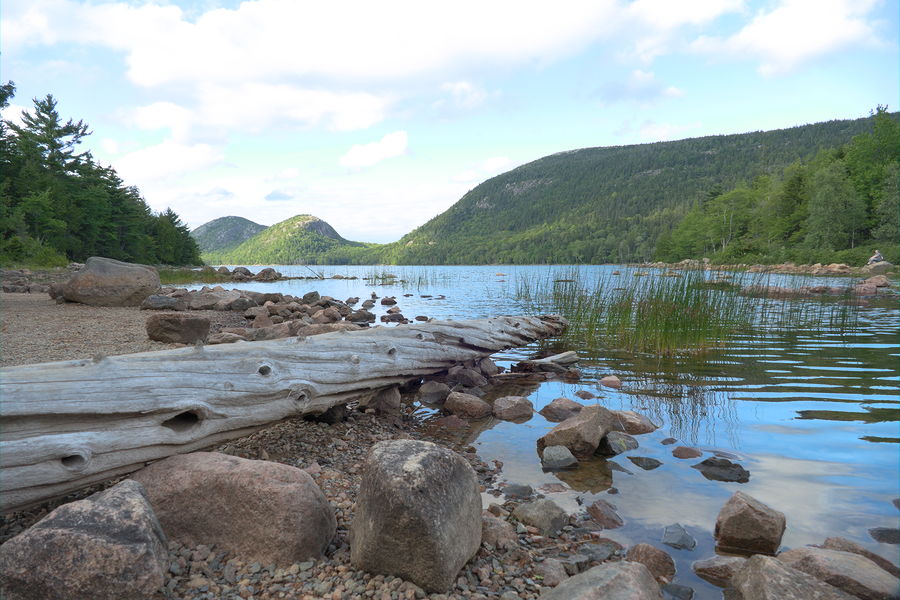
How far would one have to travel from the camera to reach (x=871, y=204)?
140 ft

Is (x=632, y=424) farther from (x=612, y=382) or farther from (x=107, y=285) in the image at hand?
(x=107, y=285)

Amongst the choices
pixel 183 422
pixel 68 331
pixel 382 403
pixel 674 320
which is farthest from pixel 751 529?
pixel 68 331

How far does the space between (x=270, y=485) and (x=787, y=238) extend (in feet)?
194

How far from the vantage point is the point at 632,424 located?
478 centimetres

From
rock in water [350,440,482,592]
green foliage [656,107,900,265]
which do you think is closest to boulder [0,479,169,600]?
rock in water [350,440,482,592]

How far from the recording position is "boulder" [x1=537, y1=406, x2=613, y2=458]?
421 centimetres

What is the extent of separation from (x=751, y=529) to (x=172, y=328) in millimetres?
7915

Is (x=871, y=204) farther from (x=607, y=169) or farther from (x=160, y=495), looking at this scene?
(x=607, y=169)

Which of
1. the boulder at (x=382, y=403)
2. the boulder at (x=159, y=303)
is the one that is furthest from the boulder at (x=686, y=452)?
the boulder at (x=159, y=303)

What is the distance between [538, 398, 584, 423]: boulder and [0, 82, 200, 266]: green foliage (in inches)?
1084

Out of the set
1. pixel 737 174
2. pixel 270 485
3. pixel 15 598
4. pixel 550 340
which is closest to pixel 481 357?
pixel 550 340

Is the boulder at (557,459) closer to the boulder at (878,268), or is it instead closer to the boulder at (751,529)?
the boulder at (751,529)

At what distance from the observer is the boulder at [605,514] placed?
3.14m

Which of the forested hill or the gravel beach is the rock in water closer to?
the gravel beach
